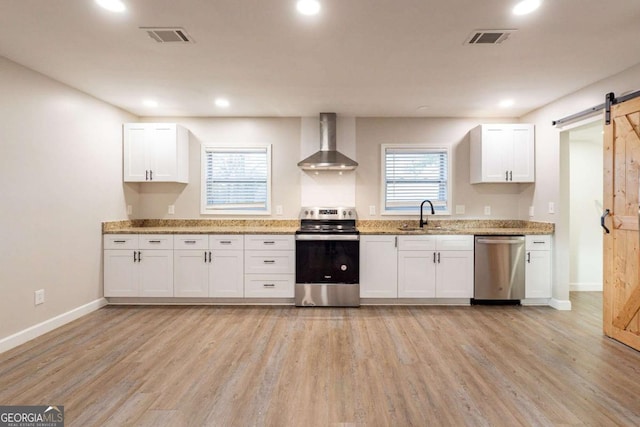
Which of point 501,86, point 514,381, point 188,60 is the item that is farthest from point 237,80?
point 514,381

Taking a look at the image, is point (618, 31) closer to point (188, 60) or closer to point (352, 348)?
point (352, 348)

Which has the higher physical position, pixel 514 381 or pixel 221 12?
pixel 221 12

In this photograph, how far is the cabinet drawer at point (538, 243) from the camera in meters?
4.08

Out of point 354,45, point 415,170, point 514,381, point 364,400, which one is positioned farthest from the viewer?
point 415,170

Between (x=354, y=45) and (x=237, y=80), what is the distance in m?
1.35

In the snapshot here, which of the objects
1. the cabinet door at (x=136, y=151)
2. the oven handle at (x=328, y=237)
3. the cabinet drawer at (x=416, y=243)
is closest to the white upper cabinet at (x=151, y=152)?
the cabinet door at (x=136, y=151)

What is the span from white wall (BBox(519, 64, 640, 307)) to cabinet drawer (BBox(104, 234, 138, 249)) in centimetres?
522

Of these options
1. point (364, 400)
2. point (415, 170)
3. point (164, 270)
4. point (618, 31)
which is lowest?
point (364, 400)

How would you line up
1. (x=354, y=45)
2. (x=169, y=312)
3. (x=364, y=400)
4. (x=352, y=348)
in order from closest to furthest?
(x=364, y=400) < (x=354, y=45) < (x=352, y=348) < (x=169, y=312)

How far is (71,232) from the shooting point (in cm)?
359

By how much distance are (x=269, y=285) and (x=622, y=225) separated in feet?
12.1

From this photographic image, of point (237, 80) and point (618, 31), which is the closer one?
point (618, 31)

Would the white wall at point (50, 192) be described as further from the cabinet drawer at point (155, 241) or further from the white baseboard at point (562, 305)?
the white baseboard at point (562, 305)

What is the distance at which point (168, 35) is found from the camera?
8.23 ft
